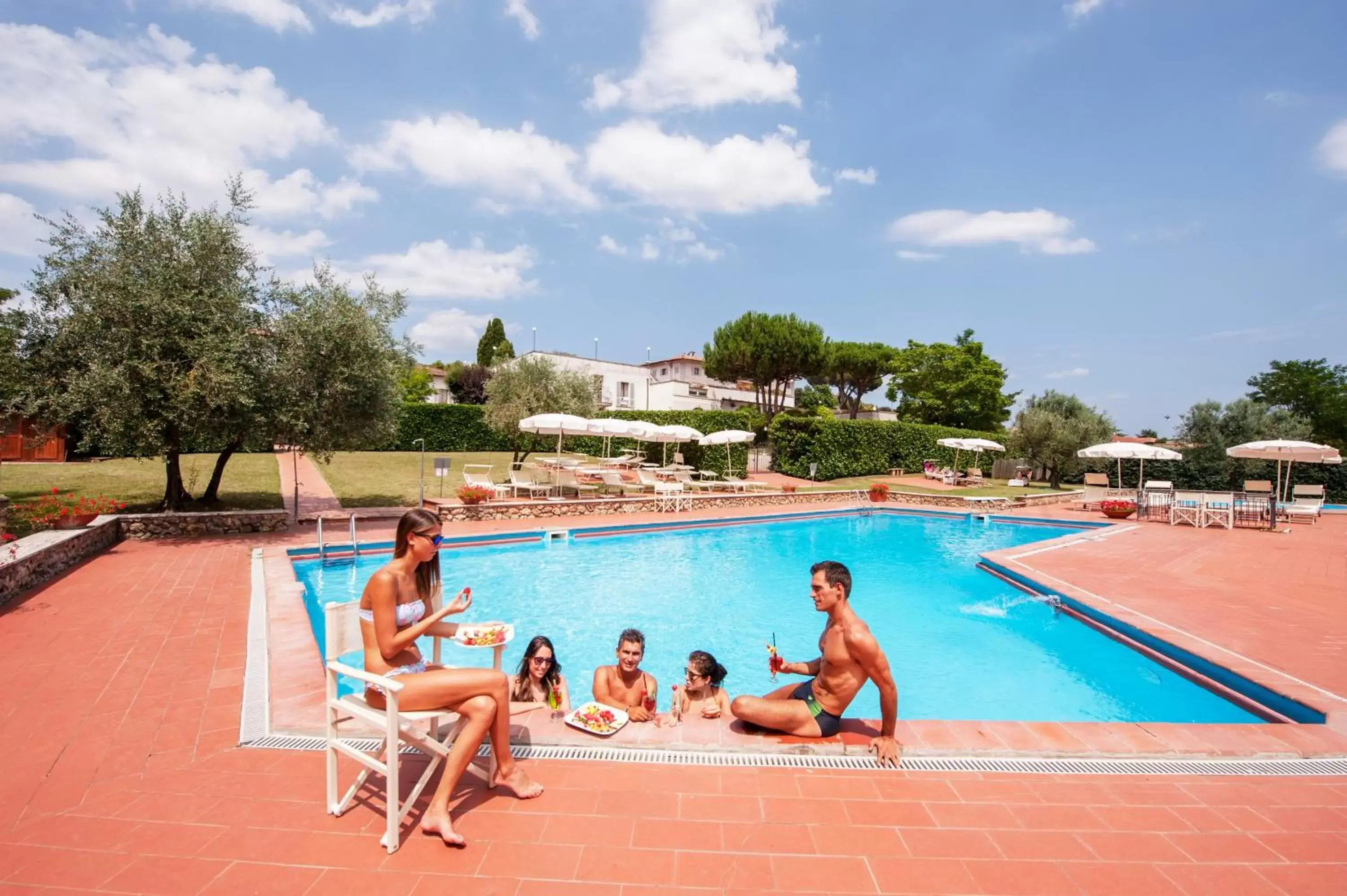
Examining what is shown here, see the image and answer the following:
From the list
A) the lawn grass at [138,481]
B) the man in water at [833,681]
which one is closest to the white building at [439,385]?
the lawn grass at [138,481]

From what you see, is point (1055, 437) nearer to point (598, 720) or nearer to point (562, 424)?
point (562, 424)

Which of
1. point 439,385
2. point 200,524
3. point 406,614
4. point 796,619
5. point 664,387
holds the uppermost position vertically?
point 439,385

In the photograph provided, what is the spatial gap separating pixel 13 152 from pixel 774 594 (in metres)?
15.4

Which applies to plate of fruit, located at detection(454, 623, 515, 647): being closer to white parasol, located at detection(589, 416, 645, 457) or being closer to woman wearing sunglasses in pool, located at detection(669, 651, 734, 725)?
woman wearing sunglasses in pool, located at detection(669, 651, 734, 725)

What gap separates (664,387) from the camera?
150 feet

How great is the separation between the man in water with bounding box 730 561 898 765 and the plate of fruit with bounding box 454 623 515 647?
1484mm

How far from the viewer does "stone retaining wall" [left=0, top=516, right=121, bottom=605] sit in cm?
681

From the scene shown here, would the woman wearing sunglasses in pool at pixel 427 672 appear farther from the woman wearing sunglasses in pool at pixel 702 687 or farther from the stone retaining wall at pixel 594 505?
the stone retaining wall at pixel 594 505

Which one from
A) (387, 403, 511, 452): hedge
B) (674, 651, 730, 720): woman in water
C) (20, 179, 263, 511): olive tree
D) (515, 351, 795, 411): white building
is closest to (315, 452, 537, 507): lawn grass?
(387, 403, 511, 452): hedge

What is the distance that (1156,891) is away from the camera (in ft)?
8.11

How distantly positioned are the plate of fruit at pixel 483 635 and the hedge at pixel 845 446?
2274 centimetres

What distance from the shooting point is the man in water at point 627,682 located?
14.8ft

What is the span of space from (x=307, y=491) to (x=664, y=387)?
30774 millimetres

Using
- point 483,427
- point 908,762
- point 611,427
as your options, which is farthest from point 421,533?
point 483,427
